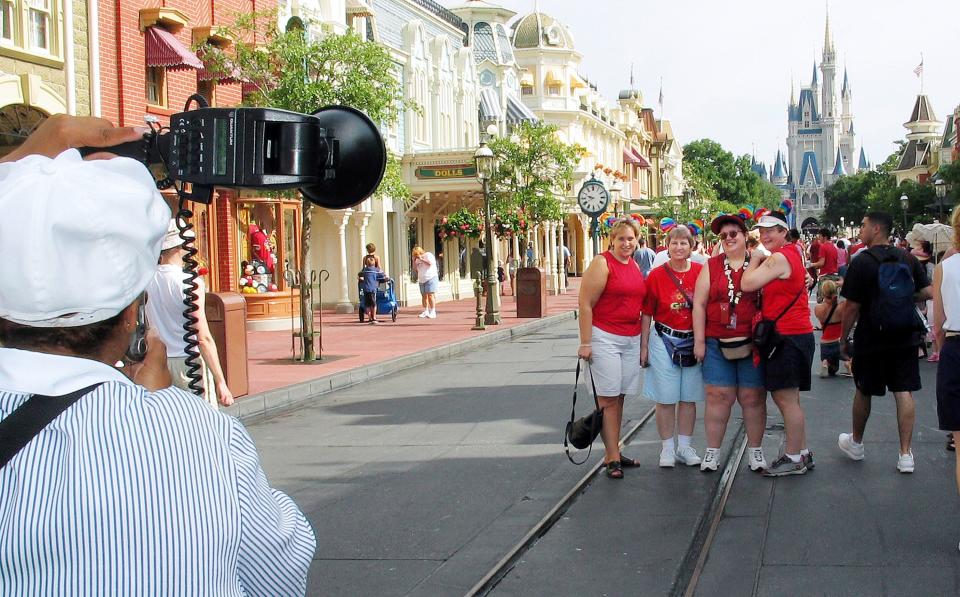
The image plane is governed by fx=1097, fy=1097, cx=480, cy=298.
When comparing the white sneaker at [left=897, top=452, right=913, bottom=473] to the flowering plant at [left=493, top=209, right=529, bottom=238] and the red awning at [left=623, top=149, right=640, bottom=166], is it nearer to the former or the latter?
the flowering plant at [left=493, top=209, right=529, bottom=238]

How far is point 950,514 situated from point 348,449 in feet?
15.0

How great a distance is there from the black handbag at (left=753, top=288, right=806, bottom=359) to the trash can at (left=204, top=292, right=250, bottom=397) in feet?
16.4

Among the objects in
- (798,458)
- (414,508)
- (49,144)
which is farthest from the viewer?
(798,458)

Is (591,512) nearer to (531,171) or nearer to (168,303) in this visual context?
(168,303)

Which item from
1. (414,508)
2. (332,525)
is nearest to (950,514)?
(414,508)

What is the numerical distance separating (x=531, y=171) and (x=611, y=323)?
24648mm

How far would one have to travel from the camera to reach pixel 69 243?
1558 mm

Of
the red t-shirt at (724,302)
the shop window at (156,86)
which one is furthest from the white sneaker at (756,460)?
the shop window at (156,86)

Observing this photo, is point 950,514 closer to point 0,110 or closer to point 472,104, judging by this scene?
point 0,110

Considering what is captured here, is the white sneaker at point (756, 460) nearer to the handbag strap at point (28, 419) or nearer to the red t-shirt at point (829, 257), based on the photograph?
the handbag strap at point (28, 419)

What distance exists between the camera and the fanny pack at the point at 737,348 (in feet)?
Result: 23.6

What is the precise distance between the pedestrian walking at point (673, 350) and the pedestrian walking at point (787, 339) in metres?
0.51

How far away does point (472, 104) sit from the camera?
39.0 m

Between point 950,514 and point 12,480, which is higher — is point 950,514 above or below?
below
